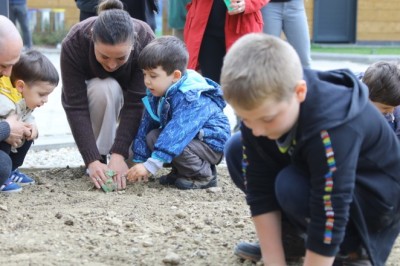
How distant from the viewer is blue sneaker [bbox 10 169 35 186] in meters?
4.66

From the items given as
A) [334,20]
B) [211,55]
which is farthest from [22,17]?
[211,55]

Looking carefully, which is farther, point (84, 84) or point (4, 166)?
point (84, 84)

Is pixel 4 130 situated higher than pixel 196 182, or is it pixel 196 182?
pixel 4 130

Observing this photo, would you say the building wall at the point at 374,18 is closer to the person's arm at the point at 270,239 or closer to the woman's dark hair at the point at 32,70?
the woman's dark hair at the point at 32,70

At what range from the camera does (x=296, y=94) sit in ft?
8.14

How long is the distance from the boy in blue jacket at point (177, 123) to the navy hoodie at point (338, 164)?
161 centimetres

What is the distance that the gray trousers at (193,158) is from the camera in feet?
14.9

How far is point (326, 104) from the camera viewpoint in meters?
2.55

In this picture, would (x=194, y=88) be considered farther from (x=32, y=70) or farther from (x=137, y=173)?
(x=32, y=70)

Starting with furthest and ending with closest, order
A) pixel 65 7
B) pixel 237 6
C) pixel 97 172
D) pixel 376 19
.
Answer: pixel 65 7
pixel 376 19
pixel 237 6
pixel 97 172

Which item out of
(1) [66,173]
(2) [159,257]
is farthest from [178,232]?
(1) [66,173]

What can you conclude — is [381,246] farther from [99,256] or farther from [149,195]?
[149,195]

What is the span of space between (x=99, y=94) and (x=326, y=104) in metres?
2.38

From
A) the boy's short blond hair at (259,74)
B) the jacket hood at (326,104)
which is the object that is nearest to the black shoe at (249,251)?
the jacket hood at (326,104)
